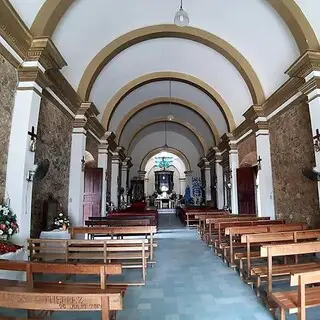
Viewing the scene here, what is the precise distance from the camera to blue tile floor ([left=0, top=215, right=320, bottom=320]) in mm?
2987

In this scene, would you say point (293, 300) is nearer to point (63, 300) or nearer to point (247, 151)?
point (63, 300)

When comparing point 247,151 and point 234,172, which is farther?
point 234,172

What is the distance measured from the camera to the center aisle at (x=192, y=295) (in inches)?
118

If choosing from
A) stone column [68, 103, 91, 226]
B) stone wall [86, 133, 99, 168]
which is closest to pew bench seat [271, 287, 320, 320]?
stone column [68, 103, 91, 226]

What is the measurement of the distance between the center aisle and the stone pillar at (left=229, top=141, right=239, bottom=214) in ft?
19.5

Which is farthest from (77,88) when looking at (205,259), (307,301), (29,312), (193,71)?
(307,301)

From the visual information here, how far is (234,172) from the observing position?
11.4 metres

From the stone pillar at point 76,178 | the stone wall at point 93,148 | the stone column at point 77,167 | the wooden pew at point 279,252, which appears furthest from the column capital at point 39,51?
the wooden pew at point 279,252

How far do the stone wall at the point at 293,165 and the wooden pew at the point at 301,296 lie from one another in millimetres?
4035

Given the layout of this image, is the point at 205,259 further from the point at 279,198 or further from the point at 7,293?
the point at 7,293

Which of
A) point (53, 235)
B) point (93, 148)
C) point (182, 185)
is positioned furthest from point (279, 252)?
point (182, 185)

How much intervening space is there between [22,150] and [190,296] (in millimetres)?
3636

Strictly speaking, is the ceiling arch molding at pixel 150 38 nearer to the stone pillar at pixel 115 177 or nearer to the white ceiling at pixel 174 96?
the white ceiling at pixel 174 96

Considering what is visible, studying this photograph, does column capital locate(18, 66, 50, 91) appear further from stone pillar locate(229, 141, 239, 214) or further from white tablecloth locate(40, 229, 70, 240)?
stone pillar locate(229, 141, 239, 214)
